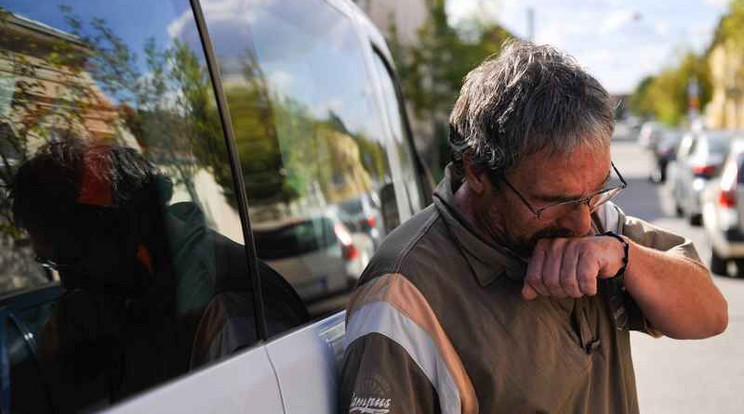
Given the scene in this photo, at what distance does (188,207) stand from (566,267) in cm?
75

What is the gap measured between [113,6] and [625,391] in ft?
4.18

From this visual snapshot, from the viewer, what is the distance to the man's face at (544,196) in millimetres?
2021

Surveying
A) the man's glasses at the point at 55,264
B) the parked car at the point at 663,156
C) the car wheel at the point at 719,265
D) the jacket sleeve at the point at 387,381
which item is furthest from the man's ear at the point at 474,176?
the parked car at the point at 663,156

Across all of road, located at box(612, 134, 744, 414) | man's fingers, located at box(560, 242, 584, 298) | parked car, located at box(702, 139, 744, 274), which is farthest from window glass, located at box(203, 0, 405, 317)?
parked car, located at box(702, 139, 744, 274)

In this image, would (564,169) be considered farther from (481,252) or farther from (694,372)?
(694,372)

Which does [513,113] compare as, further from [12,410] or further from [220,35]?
[12,410]

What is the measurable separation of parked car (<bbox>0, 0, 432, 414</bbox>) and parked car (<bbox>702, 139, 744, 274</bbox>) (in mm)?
9085

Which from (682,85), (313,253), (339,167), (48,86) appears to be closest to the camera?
(48,86)

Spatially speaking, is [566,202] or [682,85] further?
[682,85]

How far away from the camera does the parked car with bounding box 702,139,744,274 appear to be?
1140 cm

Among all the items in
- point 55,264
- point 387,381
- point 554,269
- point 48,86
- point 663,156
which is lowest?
point 663,156

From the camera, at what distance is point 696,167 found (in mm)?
17812

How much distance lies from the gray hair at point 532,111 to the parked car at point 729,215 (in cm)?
989

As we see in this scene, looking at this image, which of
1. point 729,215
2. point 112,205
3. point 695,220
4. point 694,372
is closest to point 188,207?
point 112,205
